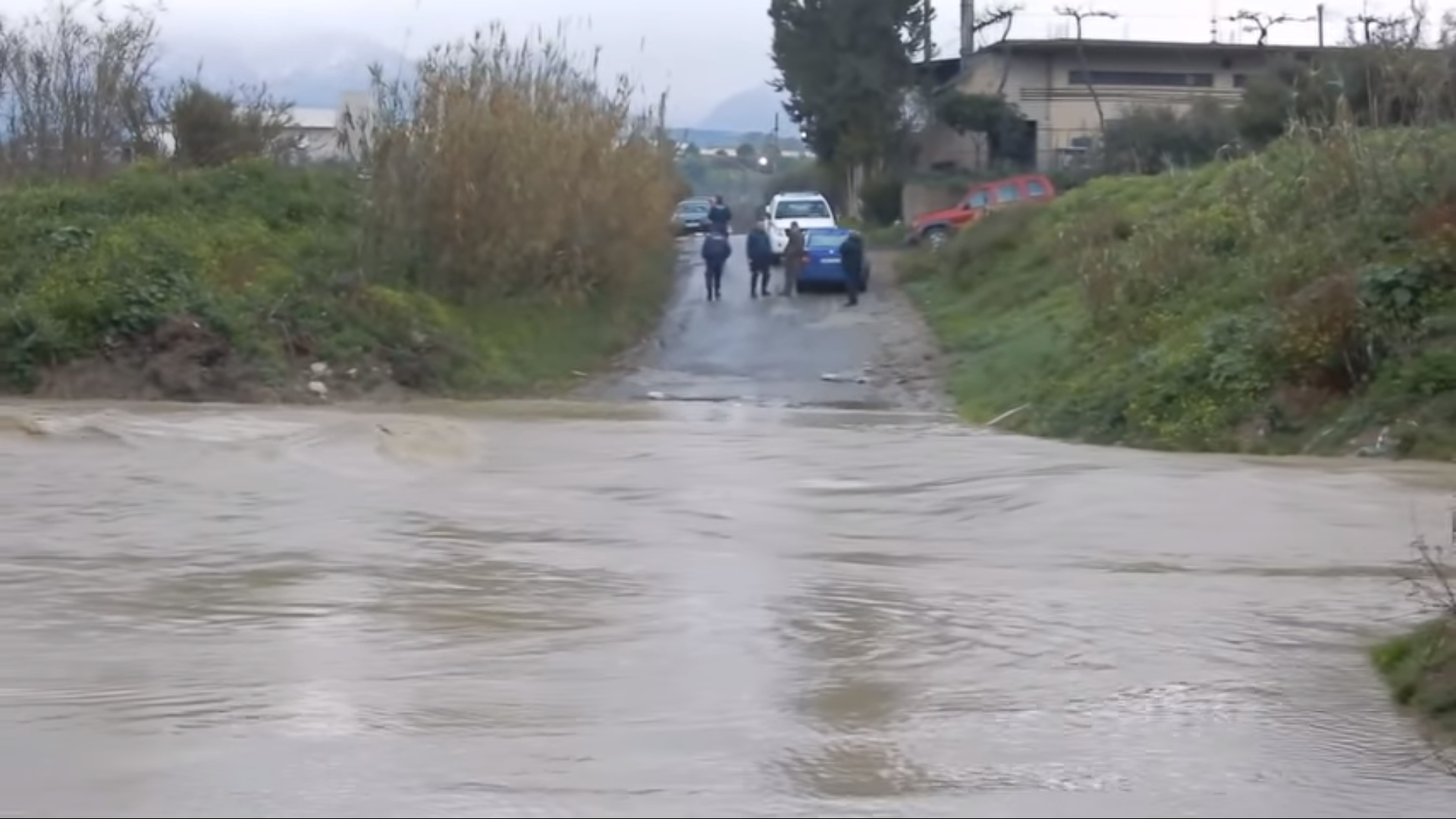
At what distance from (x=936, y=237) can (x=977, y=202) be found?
2.17 m

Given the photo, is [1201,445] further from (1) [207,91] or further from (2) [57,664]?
(1) [207,91]

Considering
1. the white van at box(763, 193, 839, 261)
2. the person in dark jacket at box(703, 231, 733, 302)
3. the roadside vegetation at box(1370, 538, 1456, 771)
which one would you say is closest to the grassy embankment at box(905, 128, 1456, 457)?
the person in dark jacket at box(703, 231, 733, 302)

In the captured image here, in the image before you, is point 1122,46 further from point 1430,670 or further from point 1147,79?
point 1430,670

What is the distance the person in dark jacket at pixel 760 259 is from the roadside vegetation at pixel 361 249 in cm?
157

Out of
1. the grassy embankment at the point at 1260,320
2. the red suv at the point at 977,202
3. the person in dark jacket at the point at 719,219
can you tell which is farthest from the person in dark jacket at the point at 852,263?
the red suv at the point at 977,202

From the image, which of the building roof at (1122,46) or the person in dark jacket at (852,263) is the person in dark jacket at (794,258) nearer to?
the person in dark jacket at (852,263)

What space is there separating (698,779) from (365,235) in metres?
21.3

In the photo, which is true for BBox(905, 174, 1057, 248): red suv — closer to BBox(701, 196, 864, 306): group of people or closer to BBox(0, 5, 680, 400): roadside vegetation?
BBox(701, 196, 864, 306): group of people

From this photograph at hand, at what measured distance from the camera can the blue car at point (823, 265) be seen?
1344 inches

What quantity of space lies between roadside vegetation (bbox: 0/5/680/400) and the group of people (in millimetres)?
1018

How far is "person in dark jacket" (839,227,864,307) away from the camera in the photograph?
109 feet

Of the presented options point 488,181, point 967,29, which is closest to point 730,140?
point 967,29

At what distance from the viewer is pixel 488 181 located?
2812cm

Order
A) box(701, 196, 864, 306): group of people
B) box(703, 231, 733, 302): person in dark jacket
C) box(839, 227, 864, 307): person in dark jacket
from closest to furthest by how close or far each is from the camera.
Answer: box(839, 227, 864, 307): person in dark jacket, box(701, 196, 864, 306): group of people, box(703, 231, 733, 302): person in dark jacket
